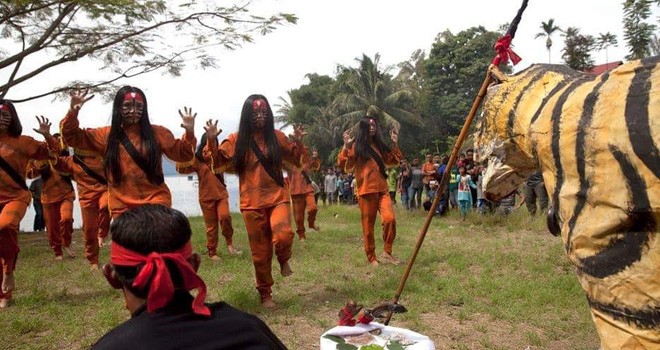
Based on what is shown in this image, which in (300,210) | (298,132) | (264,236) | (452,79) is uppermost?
(452,79)

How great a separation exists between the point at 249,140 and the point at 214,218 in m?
3.14

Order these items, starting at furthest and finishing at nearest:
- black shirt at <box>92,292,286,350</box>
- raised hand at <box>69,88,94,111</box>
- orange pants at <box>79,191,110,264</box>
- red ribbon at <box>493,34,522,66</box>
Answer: orange pants at <box>79,191,110,264</box> < raised hand at <box>69,88,94,111</box> < red ribbon at <box>493,34,522,66</box> < black shirt at <box>92,292,286,350</box>

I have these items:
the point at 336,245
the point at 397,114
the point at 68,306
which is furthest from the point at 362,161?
the point at 397,114

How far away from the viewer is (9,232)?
5.17m

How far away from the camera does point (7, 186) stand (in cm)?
537

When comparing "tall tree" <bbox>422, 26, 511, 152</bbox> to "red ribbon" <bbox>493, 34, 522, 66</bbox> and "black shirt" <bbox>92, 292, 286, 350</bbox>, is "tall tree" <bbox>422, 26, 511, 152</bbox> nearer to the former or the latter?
"red ribbon" <bbox>493, 34, 522, 66</bbox>

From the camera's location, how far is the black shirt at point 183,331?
154 centimetres

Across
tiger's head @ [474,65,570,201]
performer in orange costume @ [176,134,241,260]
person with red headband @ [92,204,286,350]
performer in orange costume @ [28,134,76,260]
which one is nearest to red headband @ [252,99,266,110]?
tiger's head @ [474,65,570,201]

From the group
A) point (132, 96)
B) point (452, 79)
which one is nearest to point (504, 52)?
point (132, 96)

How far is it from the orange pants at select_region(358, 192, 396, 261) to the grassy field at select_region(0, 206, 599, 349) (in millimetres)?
300

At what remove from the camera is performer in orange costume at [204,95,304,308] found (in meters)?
5.05

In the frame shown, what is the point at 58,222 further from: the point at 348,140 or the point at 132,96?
the point at 348,140

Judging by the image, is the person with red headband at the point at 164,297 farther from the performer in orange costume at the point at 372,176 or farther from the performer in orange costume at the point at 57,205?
the performer in orange costume at the point at 57,205

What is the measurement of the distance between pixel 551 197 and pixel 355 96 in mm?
32191
